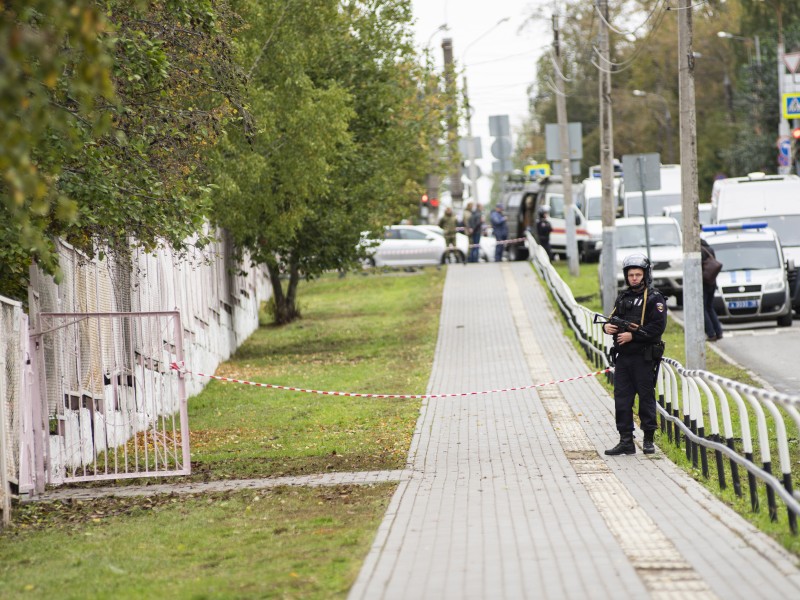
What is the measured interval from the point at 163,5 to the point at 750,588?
Answer: 25.9 feet

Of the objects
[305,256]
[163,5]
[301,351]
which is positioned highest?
[163,5]

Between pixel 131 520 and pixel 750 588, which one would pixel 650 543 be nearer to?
pixel 750 588

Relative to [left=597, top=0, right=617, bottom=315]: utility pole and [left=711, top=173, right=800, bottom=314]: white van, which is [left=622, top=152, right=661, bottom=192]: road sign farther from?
[left=711, top=173, right=800, bottom=314]: white van

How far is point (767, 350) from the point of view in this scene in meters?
22.2

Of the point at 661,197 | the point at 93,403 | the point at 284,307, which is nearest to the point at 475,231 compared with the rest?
the point at 661,197

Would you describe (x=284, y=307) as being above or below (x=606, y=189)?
below

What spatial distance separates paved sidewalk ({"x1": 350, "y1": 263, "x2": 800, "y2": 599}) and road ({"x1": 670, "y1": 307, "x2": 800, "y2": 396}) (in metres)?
2.85

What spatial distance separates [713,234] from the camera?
27.6 metres

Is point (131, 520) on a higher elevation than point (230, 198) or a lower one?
lower

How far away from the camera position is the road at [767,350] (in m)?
18.5

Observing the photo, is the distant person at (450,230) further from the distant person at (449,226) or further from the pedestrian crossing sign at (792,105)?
the pedestrian crossing sign at (792,105)

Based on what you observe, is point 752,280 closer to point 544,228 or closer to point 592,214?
point 592,214

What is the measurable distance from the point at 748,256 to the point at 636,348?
50.5 feet

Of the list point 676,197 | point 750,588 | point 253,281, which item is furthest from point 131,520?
point 676,197
